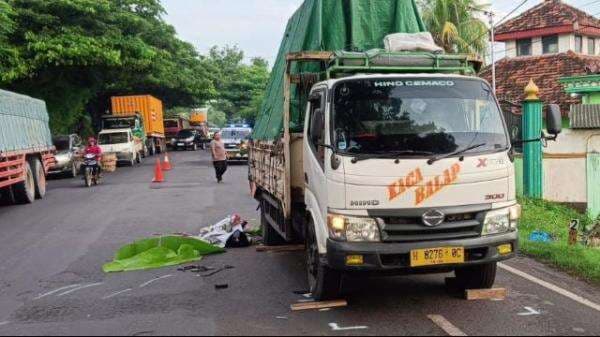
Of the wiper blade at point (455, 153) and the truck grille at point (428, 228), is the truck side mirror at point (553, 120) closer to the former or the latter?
the wiper blade at point (455, 153)

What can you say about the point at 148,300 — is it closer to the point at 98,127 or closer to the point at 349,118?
the point at 349,118

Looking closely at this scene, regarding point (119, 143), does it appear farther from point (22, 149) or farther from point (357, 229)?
point (357, 229)

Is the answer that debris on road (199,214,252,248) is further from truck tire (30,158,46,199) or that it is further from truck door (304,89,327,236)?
truck tire (30,158,46,199)

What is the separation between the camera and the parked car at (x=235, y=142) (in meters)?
27.8

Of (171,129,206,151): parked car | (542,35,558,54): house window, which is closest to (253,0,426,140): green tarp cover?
(542,35,558,54): house window

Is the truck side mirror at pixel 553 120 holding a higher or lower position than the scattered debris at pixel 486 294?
higher

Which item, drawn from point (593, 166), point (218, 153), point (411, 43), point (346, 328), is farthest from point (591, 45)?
point (346, 328)

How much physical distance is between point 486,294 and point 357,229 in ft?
5.36

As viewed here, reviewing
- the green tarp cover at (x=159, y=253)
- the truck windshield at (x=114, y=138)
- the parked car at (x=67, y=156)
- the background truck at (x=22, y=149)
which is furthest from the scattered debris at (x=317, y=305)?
the truck windshield at (x=114, y=138)

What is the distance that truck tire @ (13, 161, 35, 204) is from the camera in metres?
15.9

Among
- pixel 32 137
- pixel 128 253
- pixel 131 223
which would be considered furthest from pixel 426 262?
pixel 32 137

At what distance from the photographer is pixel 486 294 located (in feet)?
20.4

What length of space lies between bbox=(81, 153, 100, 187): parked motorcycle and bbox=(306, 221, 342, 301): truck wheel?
48.4 feet

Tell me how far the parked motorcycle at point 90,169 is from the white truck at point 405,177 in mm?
14606
